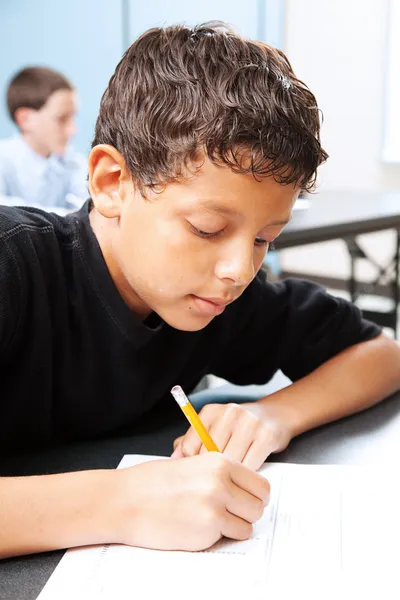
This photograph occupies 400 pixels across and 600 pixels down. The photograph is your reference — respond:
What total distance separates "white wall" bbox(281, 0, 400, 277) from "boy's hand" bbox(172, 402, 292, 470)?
3620 millimetres

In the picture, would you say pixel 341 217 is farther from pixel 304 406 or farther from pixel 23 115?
pixel 23 115

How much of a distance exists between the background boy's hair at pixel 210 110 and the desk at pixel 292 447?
0.29m

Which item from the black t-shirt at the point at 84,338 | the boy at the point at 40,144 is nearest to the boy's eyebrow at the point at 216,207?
the black t-shirt at the point at 84,338

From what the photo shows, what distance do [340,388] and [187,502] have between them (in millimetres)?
390

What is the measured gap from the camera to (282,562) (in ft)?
2.05

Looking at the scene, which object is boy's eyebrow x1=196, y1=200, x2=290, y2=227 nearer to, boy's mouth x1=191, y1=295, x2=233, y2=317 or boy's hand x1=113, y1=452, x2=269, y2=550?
boy's mouth x1=191, y1=295, x2=233, y2=317

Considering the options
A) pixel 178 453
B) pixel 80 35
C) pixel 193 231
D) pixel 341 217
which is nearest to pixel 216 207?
pixel 193 231

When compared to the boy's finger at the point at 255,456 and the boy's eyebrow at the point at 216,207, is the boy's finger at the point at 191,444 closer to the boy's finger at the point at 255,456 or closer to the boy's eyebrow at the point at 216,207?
the boy's finger at the point at 255,456

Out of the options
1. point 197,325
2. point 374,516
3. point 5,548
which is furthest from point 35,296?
point 374,516

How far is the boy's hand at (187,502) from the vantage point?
0.64 m

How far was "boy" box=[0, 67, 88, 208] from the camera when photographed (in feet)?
12.6

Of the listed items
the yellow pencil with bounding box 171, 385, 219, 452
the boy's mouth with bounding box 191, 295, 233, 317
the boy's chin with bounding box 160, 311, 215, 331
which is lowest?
the yellow pencil with bounding box 171, 385, 219, 452

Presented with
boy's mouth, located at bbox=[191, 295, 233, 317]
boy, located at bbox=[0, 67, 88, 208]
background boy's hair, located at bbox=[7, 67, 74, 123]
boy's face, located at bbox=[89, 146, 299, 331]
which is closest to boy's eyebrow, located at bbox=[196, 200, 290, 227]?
boy's face, located at bbox=[89, 146, 299, 331]

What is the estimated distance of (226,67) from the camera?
77 centimetres
